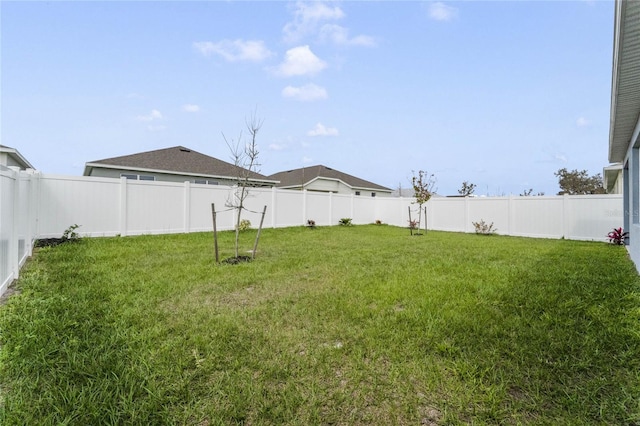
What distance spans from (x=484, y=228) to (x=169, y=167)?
1514cm

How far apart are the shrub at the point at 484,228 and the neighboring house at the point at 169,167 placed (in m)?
9.97

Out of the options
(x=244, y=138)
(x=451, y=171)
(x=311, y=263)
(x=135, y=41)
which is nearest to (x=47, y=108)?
(x=135, y=41)

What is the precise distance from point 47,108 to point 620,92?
15860mm

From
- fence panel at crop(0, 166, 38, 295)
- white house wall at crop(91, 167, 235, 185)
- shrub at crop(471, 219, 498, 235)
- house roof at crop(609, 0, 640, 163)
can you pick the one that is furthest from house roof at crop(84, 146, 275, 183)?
house roof at crop(609, 0, 640, 163)

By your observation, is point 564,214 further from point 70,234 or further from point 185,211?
point 70,234

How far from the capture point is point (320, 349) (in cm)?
253

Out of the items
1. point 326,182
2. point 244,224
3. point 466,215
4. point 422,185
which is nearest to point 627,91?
point 422,185

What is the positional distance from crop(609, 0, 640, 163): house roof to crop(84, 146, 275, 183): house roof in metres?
12.3

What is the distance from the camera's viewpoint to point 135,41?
907 centimetres

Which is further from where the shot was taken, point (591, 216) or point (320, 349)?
point (591, 216)

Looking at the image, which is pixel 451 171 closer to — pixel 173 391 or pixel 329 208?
pixel 329 208

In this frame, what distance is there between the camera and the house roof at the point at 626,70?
3.03 m

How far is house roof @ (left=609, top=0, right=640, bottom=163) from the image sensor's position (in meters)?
3.03

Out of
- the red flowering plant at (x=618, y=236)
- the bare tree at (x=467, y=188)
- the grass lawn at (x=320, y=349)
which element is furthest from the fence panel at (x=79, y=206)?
the bare tree at (x=467, y=188)
